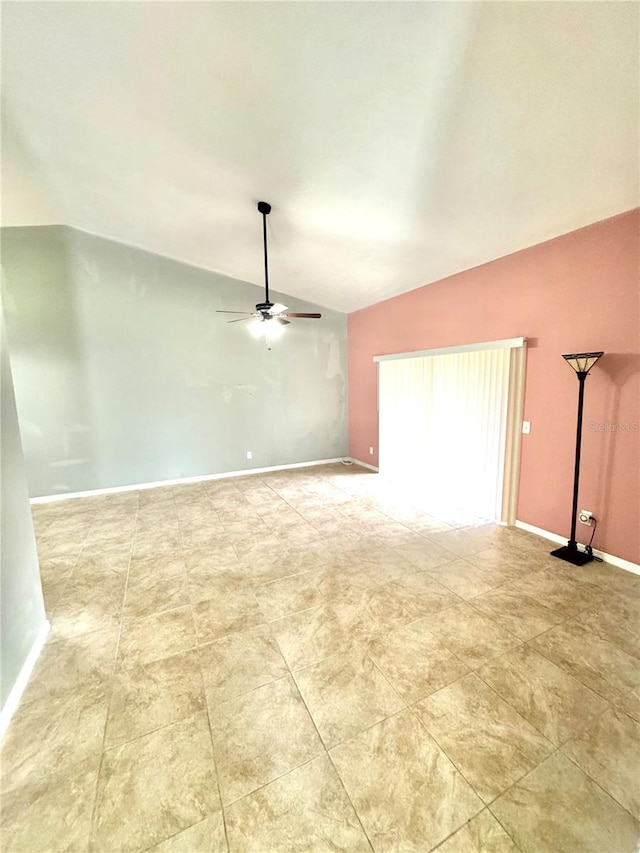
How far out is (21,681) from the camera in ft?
5.87

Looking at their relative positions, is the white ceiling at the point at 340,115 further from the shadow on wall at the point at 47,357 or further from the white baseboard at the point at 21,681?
the white baseboard at the point at 21,681

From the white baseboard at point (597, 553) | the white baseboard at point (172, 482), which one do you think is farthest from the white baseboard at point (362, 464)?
the white baseboard at point (597, 553)

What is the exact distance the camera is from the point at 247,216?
352cm

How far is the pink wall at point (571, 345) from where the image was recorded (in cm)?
267

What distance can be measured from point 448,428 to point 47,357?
17.9ft

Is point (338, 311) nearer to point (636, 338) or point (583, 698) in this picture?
point (636, 338)

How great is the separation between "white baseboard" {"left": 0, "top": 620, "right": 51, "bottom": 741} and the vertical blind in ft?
12.2

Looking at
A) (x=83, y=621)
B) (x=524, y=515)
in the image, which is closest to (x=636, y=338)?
(x=524, y=515)

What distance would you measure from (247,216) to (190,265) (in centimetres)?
203

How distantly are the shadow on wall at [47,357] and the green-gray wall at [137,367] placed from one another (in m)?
0.01

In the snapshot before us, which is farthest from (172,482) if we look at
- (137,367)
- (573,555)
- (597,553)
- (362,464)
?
(597,553)

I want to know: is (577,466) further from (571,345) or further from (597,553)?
(571,345)

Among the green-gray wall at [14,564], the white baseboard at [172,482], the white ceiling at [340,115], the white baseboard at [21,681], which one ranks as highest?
the white ceiling at [340,115]

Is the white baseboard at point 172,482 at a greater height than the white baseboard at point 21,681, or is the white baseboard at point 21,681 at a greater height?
the white baseboard at point 172,482
